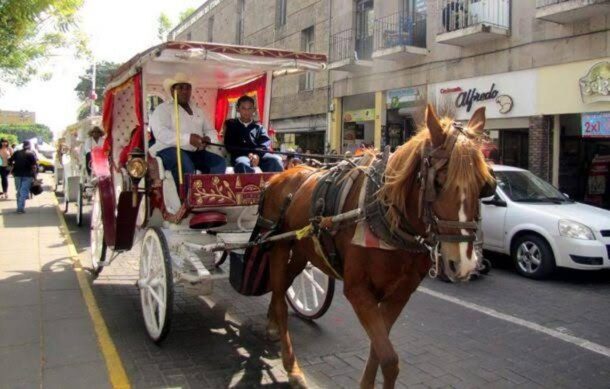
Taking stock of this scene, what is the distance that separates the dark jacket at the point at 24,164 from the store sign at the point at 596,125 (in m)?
14.6

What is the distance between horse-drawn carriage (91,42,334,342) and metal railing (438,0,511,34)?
1083 cm

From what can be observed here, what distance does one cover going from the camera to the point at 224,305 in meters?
6.05

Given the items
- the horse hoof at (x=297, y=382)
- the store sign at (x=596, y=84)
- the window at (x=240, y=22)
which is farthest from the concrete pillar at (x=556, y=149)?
the window at (x=240, y=22)

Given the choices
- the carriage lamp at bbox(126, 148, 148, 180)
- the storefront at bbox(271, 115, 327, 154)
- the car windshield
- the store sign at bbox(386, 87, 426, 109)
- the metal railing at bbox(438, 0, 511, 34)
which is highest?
the metal railing at bbox(438, 0, 511, 34)

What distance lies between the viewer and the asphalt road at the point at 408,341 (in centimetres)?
422

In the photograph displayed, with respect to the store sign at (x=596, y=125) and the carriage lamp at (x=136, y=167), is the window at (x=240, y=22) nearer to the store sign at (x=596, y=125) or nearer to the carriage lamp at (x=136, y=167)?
the store sign at (x=596, y=125)

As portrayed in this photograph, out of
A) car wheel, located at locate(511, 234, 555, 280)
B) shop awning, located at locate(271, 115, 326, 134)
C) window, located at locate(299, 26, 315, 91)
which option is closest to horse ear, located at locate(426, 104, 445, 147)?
car wheel, located at locate(511, 234, 555, 280)

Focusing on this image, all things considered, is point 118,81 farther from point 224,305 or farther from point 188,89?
point 224,305

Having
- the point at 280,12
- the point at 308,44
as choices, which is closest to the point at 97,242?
the point at 308,44

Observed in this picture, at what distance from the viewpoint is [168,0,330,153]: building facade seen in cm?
2312

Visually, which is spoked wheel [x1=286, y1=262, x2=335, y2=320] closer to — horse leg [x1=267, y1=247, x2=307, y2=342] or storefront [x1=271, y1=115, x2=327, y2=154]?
horse leg [x1=267, y1=247, x2=307, y2=342]

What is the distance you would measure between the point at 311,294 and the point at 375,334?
255cm

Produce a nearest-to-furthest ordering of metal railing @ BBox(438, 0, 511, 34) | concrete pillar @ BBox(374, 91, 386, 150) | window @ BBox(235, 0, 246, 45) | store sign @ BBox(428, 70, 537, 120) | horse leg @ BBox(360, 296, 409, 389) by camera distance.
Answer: horse leg @ BBox(360, 296, 409, 389) → store sign @ BBox(428, 70, 537, 120) → metal railing @ BBox(438, 0, 511, 34) → concrete pillar @ BBox(374, 91, 386, 150) → window @ BBox(235, 0, 246, 45)

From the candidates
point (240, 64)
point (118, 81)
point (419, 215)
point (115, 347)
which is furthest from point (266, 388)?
point (118, 81)
